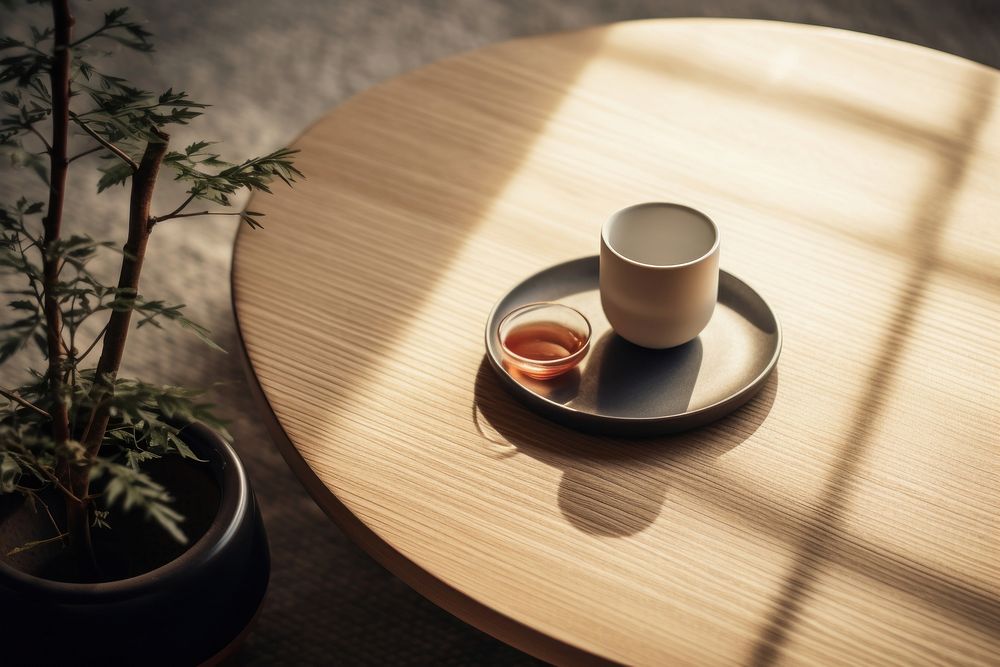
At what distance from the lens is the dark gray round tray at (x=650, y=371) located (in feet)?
2.34

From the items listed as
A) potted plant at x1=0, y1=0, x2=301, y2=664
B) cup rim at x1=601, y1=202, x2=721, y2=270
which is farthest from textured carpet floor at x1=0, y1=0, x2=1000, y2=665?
cup rim at x1=601, y1=202, x2=721, y2=270

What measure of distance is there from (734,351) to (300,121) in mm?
1285

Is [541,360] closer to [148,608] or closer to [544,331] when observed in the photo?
[544,331]

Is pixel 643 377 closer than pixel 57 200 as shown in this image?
No

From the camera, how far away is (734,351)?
781mm

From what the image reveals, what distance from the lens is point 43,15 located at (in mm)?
2084

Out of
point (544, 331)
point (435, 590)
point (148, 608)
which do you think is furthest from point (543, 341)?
point (148, 608)

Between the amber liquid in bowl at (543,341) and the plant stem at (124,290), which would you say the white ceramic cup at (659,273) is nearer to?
the amber liquid in bowl at (543,341)

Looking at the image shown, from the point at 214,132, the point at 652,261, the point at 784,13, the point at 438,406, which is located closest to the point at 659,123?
the point at 652,261

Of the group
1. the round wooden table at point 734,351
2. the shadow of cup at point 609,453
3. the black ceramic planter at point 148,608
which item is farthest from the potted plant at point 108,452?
the shadow of cup at point 609,453

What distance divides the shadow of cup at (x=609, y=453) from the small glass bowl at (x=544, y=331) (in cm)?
4

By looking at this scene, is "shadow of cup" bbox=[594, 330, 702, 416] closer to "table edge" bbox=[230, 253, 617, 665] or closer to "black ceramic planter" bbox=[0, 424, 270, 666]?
"table edge" bbox=[230, 253, 617, 665]

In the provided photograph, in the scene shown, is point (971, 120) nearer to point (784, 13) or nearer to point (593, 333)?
point (593, 333)

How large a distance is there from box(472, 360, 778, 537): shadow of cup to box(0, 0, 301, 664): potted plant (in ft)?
0.72
